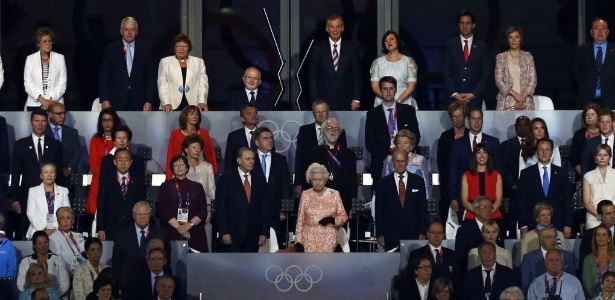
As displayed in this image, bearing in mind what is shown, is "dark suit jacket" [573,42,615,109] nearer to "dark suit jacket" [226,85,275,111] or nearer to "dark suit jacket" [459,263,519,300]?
"dark suit jacket" [226,85,275,111]

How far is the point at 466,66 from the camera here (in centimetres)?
1919

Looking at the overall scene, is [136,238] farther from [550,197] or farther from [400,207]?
[550,197]

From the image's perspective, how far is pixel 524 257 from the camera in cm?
1634

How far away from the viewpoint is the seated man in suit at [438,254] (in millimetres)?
16031

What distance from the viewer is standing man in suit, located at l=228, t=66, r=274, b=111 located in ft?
62.1

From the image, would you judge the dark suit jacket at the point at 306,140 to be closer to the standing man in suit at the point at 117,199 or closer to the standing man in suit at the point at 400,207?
the standing man in suit at the point at 400,207

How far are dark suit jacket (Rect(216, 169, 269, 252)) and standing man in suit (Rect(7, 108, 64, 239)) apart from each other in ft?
6.32

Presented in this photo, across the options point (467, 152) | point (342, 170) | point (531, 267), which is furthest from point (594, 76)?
point (531, 267)

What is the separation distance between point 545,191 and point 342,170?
6.32 ft

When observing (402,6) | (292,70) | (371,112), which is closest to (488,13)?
(402,6)

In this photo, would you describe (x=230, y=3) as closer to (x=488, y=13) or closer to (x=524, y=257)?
(x=488, y=13)

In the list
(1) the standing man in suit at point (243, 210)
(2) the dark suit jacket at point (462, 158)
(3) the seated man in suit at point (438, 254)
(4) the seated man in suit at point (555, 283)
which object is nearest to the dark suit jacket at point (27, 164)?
(1) the standing man in suit at point (243, 210)

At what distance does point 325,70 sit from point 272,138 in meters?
1.95

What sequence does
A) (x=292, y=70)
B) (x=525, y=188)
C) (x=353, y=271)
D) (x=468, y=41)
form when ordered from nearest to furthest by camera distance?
(x=353, y=271) < (x=525, y=188) < (x=468, y=41) < (x=292, y=70)
